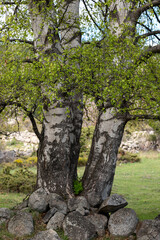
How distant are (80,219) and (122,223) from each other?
3.51 feet

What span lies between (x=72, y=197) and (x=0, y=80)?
391 centimetres

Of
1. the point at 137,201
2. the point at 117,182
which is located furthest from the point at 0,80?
the point at 117,182

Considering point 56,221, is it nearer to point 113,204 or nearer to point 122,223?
point 113,204

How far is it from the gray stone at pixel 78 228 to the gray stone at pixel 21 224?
91cm

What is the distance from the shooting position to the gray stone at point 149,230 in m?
6.91

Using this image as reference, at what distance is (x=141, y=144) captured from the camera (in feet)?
94.4

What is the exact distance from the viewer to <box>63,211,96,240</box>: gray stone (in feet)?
23.7

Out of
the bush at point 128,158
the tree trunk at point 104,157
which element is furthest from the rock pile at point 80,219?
the bush at point 128,158

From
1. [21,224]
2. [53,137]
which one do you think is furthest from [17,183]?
[21,224]

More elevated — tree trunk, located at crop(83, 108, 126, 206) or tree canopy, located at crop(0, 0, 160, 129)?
tree canopy, located at crop(0, 0, 160, 129)

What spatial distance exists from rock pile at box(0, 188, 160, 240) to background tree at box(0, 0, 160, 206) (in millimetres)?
482

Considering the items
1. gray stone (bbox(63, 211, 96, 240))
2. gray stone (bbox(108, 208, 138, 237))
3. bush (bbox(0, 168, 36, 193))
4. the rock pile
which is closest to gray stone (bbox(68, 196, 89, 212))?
the rock pile

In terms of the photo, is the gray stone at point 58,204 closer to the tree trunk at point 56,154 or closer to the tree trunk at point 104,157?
the tree trunk at point 56,154

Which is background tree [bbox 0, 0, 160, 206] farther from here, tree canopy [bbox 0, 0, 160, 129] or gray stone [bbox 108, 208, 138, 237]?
gray stone [bbox 108, 208, 138, 237]
